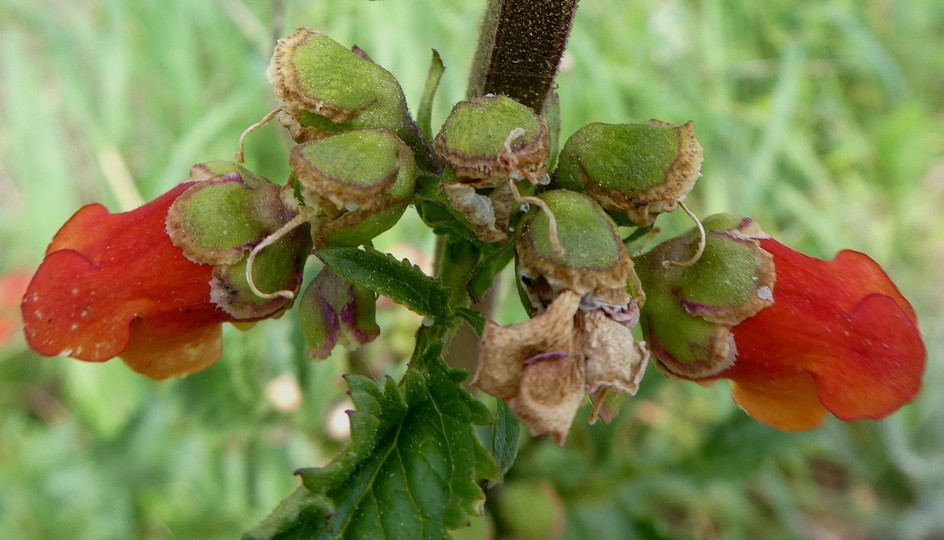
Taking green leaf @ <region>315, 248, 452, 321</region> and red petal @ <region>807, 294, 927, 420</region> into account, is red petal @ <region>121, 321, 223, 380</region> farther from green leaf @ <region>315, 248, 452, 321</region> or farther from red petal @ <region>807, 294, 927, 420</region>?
red petal @ <region>807, 294, 927, 420</region>

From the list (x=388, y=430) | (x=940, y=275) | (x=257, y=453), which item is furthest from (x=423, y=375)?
(x=940, y=275)

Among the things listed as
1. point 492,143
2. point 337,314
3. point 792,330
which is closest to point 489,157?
point 492,143

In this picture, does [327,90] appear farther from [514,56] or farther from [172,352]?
[172,352]

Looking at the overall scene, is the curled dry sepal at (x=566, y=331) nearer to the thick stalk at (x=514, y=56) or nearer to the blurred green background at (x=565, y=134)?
the thick stalk at (x=514, y=56)

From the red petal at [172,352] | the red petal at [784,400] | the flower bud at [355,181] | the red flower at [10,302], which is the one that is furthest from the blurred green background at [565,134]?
the flower bud at [355,181]

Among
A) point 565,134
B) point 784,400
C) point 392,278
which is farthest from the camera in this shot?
point 565,134

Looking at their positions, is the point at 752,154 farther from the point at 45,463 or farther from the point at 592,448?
the point at 45,463
